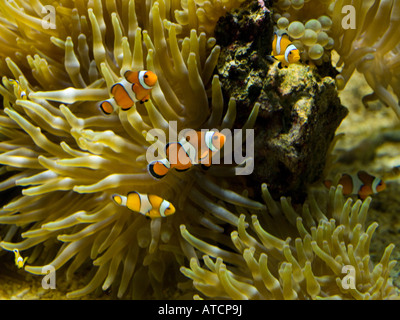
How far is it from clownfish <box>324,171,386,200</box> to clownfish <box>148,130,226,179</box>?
956 mm

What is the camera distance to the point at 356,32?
2.11 metres

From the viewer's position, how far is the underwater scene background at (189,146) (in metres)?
1.65

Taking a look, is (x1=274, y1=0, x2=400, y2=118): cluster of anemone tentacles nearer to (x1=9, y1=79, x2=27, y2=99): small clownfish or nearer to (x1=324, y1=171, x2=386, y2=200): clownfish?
(x1=324, y1=171, x2=386, y2=200): clownfish

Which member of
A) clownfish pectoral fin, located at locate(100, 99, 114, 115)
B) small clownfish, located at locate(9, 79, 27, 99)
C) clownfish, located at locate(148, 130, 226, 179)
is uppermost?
small clownfish, located at locate(9, 79, 27, 99)

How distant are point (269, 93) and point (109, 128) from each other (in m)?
0.80

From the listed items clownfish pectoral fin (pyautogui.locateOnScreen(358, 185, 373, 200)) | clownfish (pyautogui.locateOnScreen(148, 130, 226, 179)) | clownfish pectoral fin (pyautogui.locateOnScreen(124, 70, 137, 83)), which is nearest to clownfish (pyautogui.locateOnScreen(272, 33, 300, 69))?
clownfish (pyautogui.locateOnScreen(148, 130, 226, 179))

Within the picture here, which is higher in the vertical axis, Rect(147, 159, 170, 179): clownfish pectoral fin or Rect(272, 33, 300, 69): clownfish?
Rect(272, 33, 300, 69): clownfish

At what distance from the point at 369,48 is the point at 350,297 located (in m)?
1.34

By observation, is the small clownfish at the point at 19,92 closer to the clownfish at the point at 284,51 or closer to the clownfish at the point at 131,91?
the clownfish at the point at 131,91

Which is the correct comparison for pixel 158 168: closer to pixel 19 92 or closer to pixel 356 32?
pixel 19 92

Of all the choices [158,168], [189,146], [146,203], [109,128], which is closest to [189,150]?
[189,146]

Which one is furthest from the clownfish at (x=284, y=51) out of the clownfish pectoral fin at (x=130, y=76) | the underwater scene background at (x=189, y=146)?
the clownfish pectoral fin at (x=130, y=76)

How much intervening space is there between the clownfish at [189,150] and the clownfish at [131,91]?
285 millimetres

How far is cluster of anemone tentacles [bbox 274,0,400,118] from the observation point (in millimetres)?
1970
